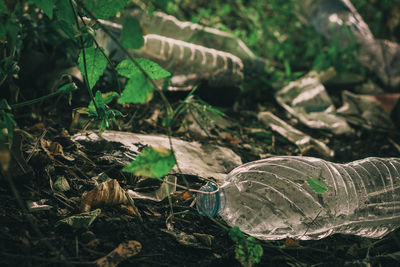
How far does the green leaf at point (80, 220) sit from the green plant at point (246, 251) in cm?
42

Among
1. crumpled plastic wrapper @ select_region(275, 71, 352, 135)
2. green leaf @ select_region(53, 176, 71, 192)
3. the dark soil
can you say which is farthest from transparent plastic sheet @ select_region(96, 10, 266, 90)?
green leaf @ select_region(53, 176, 71, 192)

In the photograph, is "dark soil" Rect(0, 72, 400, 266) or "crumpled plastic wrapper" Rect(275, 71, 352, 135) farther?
"crumpled plastic wrapper" Rect(275, 71, 352, 135)

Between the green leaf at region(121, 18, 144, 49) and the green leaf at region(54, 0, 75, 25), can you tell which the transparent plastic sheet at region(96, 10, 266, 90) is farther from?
the green leaf at region(121, 18, 144, 49)

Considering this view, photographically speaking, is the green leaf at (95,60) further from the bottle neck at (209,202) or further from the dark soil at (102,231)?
the bottle neck at (209,202)

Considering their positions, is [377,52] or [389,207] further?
[377,52]

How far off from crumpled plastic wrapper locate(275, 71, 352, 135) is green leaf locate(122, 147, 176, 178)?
1877 mm

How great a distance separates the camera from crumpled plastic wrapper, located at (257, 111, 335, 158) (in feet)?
6.93

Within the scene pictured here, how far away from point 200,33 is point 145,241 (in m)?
2.26

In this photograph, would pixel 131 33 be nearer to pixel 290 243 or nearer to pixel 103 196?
pixel 103 196

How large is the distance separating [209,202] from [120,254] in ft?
1.17

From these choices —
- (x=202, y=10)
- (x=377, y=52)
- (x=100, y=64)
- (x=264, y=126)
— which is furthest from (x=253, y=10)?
(x=100, y=64)

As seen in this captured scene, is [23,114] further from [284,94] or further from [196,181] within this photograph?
[284,94]

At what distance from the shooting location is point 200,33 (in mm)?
3004

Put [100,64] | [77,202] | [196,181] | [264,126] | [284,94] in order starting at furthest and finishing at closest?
[284,94] < [264,126] < [196,181] < [77,202] < [100,64]
